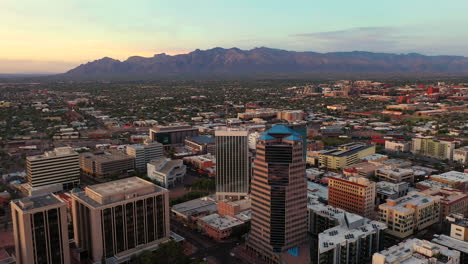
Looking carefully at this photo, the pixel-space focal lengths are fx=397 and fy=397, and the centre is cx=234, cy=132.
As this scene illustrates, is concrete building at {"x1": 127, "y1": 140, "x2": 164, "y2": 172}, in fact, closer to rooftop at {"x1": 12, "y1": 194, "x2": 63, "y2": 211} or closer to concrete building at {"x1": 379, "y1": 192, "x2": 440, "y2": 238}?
rooftop at {"x1": 12, "y1": 194, "x2": 63, "y2": 211}

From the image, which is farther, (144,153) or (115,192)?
(144,153)

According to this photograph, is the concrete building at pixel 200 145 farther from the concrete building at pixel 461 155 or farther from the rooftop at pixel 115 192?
the concrete building at pixel 461 155

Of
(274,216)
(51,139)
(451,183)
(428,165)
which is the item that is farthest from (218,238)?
(51,139)

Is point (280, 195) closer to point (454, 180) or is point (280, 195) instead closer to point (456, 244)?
point (456, 244)

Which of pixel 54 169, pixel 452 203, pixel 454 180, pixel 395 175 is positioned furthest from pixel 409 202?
pixel 54 169

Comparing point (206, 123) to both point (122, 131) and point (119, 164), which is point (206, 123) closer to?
point (122, 131)

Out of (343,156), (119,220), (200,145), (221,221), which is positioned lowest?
(221,221)

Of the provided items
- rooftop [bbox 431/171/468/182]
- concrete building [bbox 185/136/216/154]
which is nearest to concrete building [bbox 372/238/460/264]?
rooftop [bbox 431/171/468/182]

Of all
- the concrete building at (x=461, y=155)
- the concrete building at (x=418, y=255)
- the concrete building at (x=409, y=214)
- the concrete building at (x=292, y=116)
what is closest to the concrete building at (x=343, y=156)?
the concrete building at (x=461, y=155)
